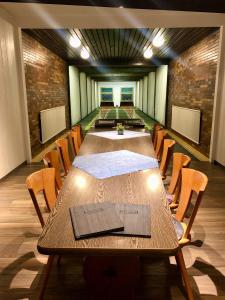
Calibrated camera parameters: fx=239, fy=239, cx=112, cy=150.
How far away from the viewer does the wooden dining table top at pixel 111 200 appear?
3.06ft

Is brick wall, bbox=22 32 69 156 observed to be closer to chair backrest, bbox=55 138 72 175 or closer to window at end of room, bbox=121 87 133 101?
chair backrest, bbox=55 138 72 175

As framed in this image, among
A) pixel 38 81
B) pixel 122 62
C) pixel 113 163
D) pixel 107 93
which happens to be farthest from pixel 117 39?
pixel 107 93

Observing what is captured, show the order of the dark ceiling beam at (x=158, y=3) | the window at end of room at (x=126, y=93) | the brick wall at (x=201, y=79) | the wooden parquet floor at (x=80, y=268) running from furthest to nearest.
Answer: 1. the window at end of room at (x=126, y=93)
2. the brick wall at (x=201, y=79)
3. the dark ceiling beam at (x=158, y=3)
4. the wooden parquet floor at (x=80, y=268)

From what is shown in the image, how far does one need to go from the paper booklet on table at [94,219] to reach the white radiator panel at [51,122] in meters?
4.63

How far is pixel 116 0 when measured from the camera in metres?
3.07

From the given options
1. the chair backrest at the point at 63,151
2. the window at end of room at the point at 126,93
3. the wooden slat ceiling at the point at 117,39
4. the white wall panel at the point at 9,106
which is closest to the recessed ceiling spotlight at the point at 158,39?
the wooden slat ceiling at the point at 117,39

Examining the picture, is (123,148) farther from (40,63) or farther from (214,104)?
(40,63)

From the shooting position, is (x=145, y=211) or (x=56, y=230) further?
(x=145, y=211)

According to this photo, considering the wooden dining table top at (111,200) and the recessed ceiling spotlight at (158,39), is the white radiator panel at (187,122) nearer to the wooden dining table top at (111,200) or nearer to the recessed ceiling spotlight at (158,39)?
the recessed ceiling spotlight at (158,39)

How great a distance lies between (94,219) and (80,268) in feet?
3.22

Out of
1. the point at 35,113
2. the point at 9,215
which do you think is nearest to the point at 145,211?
the point at 9,215

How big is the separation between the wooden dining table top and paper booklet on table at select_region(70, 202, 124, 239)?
26 millimetres

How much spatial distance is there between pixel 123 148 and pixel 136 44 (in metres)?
4.43

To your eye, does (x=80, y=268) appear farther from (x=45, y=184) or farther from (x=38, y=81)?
(x=38, y=81)
